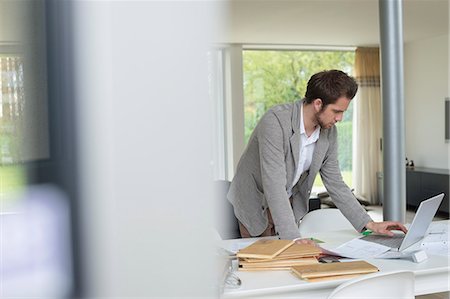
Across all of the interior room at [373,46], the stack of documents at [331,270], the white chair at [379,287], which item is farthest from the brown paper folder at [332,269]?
the interior room at [373,46]

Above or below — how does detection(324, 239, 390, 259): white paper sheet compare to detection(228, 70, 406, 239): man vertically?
below

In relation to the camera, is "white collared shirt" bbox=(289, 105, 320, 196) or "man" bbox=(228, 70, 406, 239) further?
"white collared shirt" bbox=(289, 105, 320, 196)

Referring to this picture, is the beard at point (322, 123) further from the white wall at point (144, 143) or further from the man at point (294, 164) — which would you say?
the white wall at point (144, 143)

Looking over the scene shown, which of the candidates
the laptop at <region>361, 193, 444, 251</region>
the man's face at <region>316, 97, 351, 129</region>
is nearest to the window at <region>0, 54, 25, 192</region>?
the laptop at <region>361, 193, 444, 251</region>

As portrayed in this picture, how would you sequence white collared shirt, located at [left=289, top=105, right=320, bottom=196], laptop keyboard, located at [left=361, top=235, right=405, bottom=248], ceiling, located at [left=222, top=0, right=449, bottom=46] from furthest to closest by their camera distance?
ceiling, located at [left=222, top=0, right=449, bottom=46]
white collared shirt, located at [left=289, top=105, right=320, bottom=196]
laptop keyboard, located at [left=361, top=235, right=405, bottom=248]

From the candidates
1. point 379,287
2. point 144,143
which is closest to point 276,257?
point 379,287

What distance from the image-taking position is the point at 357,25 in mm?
6352

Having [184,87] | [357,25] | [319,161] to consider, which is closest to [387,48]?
[319,161]

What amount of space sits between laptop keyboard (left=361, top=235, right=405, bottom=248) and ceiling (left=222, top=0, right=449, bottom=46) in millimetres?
2924

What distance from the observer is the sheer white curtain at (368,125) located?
7984 mm

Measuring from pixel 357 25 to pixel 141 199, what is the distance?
Answer: 251 inches

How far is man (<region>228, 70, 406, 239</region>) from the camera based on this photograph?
7.43 feet

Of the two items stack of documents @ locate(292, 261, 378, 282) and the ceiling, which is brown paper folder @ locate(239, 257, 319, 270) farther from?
the ceiling

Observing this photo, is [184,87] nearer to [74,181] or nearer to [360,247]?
[74,181]
